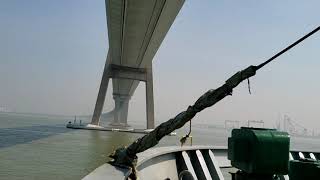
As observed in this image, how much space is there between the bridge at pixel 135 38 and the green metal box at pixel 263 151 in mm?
22087

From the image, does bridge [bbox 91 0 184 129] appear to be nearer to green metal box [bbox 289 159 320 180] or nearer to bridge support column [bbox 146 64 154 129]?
bridge support column [bbox 146 64 154 129]

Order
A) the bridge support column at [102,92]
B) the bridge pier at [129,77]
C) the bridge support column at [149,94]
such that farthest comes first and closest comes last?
the bridge support column at [102,92]
the bridge support column at [149,94]
the bridge pier at [129,77]

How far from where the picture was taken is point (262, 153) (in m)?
3.19

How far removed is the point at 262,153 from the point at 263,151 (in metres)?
0.02

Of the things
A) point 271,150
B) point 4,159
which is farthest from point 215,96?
point 4,159

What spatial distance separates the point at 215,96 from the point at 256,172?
0.69 metres

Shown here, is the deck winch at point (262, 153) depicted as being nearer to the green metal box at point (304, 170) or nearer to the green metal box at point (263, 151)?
the green metal box at point (263, 151)

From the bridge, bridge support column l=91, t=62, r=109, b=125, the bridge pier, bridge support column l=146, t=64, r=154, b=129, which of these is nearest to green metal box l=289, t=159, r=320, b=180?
the bridge

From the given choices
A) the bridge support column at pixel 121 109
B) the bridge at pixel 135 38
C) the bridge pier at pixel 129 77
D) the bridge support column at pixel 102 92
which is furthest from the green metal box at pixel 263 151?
the bridge support column at pixel 121 109

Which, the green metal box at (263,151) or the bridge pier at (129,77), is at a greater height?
the bridge pier at (129,77)

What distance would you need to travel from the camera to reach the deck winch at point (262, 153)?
3.19 meters

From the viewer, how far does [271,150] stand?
3.21 meters

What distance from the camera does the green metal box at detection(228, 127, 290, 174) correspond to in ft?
10.5

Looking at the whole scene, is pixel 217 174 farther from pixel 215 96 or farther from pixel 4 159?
pixel 4 159
